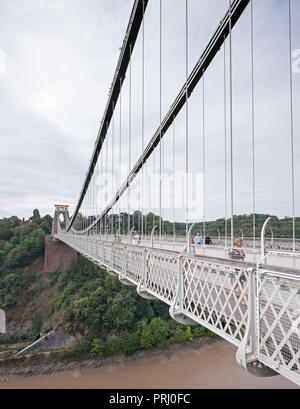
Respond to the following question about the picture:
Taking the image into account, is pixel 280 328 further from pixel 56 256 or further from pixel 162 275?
pixel 56 256

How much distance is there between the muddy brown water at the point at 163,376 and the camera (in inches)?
463

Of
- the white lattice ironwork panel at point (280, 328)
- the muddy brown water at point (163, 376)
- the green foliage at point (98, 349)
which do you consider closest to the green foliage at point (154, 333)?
the muddy brown water at point (163, 376)

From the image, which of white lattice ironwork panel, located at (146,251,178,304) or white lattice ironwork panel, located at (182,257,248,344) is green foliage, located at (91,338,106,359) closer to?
white lattice ironwork panel, located at (146,251,178,304)

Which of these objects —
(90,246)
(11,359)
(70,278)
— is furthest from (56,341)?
(90,246)

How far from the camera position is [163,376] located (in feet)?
42.5

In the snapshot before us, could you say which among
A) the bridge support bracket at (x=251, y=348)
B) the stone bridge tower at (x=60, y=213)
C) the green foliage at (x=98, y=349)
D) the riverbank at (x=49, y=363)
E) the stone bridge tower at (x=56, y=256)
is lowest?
the riverbank at (x=49, y=363)

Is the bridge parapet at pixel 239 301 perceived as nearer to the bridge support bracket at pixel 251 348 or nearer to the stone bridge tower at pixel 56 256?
the bridge support bracket at pixel 251 348

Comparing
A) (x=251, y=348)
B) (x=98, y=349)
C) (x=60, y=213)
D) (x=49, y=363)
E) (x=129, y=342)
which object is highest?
(x=60, y=213)

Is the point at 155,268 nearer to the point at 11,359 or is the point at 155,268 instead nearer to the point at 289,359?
the point at 289,359

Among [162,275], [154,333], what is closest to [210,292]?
[162,275]

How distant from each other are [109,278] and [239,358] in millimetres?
17408

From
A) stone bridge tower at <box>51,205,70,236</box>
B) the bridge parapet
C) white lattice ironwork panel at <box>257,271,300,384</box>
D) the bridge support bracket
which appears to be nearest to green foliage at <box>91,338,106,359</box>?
the bridge parapet

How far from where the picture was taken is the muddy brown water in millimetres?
11766
